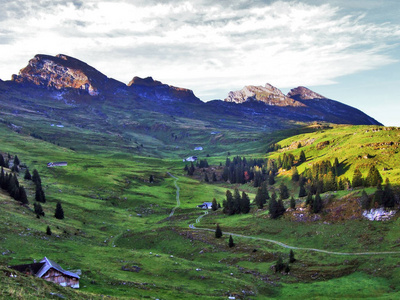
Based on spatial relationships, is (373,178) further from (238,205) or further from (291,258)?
(291,258)

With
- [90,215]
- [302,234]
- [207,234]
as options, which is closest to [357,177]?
[302,234]

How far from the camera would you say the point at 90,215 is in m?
125

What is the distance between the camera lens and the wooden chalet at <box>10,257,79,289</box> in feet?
153

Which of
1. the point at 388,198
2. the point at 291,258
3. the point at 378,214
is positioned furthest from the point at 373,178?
the point at 291,258

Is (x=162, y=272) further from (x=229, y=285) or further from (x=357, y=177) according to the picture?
(x=357, y=177)

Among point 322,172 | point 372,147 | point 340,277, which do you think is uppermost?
point 372,147

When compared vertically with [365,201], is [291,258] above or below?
below

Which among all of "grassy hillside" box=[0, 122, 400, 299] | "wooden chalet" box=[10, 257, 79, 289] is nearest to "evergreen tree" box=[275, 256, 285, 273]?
"grassy hillside" box=[0, 122, 400, 299]

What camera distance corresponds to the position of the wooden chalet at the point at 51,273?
153 feet

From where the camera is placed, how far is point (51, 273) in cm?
4709

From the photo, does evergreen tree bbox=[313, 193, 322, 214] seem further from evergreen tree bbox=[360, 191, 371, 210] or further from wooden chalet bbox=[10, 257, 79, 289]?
wooden chalet bbox=[10, 257, 79, 289]

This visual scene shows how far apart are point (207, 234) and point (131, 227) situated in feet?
108

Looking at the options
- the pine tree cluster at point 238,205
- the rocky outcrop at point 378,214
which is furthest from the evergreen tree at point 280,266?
the pine tree cluster at point 238,205

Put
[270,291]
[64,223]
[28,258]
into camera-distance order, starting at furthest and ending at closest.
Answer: [64,223] → [270,291] → [28,258]
